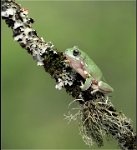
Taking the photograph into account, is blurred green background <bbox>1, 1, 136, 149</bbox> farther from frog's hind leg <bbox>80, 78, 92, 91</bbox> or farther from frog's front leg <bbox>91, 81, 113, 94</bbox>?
frog's hind leg <bbox>80, 78, 92, 91</bbox>

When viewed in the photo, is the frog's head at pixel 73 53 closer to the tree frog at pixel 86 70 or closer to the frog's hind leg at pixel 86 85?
the tree frog at pixel 86 70

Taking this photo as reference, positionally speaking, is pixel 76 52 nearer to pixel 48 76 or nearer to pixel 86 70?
pixel 86 70

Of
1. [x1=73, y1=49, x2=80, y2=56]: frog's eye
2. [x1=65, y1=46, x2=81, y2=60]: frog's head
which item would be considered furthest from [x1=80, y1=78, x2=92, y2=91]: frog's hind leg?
[x1=73, y1=49, x2=80, y2=56]: frog's eye

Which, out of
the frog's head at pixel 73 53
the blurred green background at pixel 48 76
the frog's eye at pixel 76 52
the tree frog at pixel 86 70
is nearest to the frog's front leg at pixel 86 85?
the tree frog at pixel 86 70

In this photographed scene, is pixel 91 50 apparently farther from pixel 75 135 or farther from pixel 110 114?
pixel 110 114

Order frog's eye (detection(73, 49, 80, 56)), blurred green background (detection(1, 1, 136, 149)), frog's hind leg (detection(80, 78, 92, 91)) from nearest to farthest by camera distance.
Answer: frog's hind leg (detection(80, 78, 92, 91)) → frog's eye (detection(73, 49, 80, 56)) → blurred green background (detection(1, 1, 136, 149))

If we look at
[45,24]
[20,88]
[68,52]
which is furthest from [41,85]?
[68,52]
